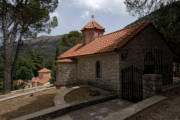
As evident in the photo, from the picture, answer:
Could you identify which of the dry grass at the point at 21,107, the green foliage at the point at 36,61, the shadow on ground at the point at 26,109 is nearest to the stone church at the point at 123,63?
the dry grass at the point at 21,107

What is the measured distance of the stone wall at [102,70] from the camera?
776cm

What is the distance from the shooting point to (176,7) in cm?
876

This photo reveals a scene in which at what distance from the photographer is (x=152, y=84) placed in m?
5.16

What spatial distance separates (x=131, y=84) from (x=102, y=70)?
2.73m

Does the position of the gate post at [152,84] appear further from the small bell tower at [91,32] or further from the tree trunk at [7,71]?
the tree trunk at [7,71]

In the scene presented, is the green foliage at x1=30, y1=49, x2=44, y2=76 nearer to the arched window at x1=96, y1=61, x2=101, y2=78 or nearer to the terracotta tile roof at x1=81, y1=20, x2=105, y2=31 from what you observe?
the terracotta tile roof at x1=81, y1=20, x2=105, y2=31

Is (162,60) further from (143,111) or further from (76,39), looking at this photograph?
(76,39)

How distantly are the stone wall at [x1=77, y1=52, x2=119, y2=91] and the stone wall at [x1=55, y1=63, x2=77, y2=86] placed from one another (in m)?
0.88

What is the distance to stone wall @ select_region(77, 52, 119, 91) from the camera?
7758 millimetres

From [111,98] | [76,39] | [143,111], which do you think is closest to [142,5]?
[111,98]

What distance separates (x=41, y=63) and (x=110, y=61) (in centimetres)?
5975

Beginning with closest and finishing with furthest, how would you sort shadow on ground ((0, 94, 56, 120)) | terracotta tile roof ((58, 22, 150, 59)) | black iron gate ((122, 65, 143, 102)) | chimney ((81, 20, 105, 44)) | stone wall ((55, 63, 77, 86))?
shadow on ground ((0, 94, 56, 120)) → black iron gate ((122, 65, 143, 102)) → terracotta tile roof ((58, 22, 150, 59)) → stone wall ((55, 63, 77, 86)) → chimney ((81, 20, 105, 44))

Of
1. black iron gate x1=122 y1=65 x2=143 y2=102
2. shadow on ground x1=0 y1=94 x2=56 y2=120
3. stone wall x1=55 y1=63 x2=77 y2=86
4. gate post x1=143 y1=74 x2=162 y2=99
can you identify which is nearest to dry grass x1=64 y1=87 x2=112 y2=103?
shadow on ground x1=0 y1=94 x2=56 y2=120

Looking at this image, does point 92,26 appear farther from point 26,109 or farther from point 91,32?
point 26,109
